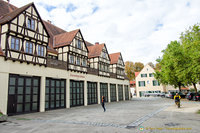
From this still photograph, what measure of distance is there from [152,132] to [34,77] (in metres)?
12.9

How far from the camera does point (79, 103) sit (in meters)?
23.2

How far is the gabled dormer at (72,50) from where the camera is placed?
21402 millimetres

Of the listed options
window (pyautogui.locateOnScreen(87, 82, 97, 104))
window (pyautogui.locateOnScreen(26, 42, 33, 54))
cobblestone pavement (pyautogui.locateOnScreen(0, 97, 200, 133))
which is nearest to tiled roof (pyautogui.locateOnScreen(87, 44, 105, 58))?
window (pyautogui.locateOnScreen(87, 82, 97, 104))

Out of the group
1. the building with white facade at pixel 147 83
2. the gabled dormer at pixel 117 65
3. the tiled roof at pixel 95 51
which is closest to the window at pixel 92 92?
the tiled roof at pixel 95 51

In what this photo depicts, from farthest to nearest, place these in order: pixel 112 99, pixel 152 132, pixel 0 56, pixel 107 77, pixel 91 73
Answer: pixel 112 99 → pixel 107 77 → pixel 91 73 → pixel 0 56 → pixel 152 132

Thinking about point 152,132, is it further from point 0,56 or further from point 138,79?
point 138,79

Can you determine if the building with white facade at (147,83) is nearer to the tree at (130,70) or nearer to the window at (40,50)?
the tree at (130,70)

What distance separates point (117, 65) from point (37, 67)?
22381 mm

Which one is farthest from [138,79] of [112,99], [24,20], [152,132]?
[152,132]

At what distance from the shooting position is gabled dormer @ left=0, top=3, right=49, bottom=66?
14.4m

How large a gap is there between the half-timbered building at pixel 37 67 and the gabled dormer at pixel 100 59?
2438mm

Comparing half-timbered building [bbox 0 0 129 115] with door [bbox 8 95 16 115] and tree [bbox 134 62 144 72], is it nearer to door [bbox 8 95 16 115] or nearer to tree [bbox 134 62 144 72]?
door [bbox 8 95 16 115]

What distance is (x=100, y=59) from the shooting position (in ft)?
95.7

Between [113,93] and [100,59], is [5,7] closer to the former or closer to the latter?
[100,59]
